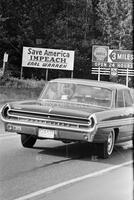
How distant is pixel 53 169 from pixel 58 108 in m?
1.48

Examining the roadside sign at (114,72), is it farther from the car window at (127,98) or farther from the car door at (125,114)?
the car door at (125,114)

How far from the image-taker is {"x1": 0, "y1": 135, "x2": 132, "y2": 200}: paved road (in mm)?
→ 6843

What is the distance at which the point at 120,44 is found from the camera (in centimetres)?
4544

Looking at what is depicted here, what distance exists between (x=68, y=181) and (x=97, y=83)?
384cm

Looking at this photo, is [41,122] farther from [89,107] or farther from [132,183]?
[132,183]

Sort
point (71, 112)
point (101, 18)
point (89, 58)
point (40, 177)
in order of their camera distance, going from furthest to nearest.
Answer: point (101, 18), point (89, 58), point (71, 112), point (40, 177)

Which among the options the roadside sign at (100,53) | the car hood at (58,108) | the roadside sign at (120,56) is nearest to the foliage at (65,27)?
the roadside sign at (100,53)

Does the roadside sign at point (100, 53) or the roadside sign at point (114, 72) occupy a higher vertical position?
the roadside sign at point (100, 53)

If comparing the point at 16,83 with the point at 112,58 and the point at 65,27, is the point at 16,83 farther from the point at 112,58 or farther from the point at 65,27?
the point at 65,27

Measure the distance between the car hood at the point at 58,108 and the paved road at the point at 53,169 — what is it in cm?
84

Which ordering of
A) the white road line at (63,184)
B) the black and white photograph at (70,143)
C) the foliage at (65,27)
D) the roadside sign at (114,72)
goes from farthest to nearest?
the foliage at (65,27) → the roadside sign at (114,72) → the black and white photograph at (70,143) → the white road line at (63,184)

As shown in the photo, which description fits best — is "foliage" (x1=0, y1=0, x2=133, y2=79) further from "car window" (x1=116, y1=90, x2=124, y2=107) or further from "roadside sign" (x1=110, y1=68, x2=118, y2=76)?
Result: "car window" (x1=116, y1=90, x2=124, y2=107)

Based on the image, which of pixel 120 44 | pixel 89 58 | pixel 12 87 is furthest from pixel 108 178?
pixel 120 44

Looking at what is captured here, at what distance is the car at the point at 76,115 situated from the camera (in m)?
9.39
